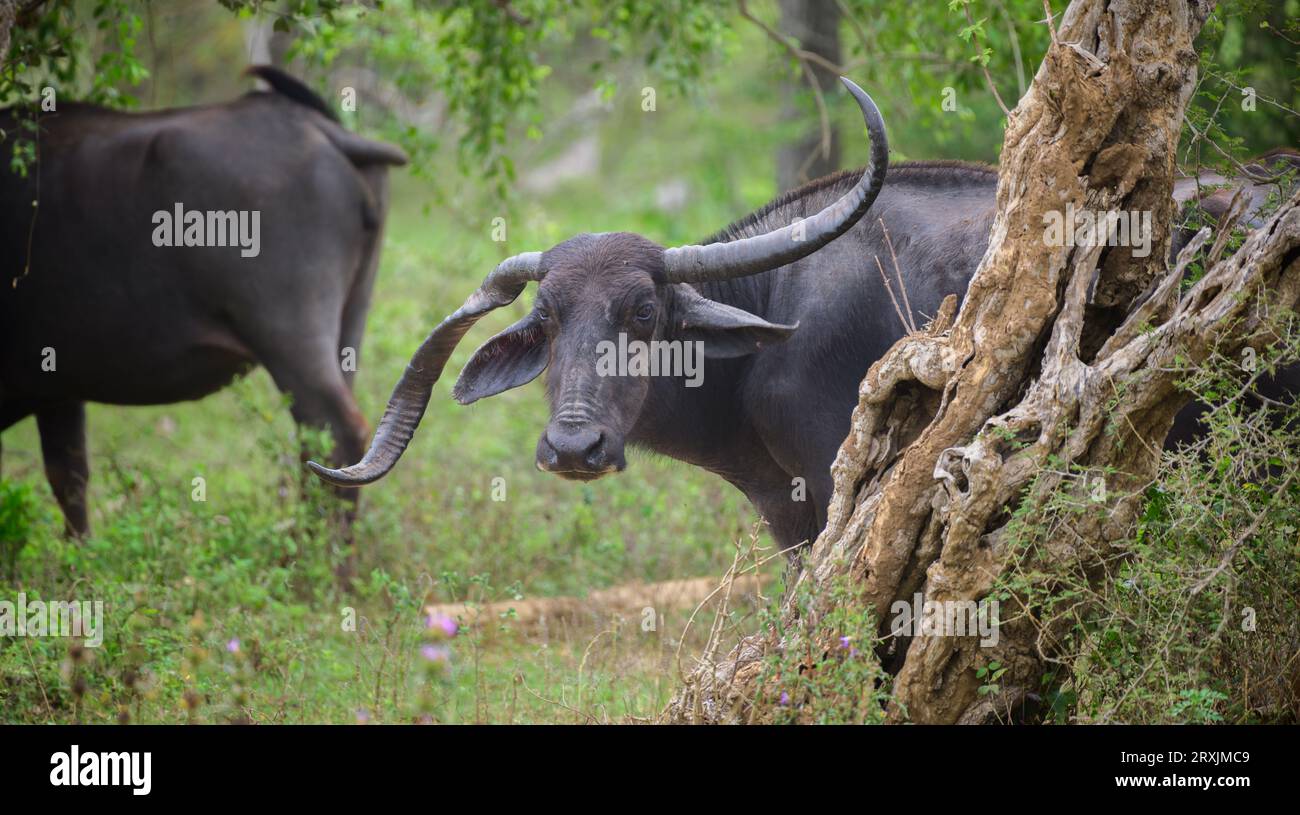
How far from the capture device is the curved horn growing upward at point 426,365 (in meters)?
5.90

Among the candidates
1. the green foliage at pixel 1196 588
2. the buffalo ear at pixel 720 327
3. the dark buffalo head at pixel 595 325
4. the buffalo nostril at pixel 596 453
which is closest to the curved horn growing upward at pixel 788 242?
the dark buffalo head at pixel 595 325

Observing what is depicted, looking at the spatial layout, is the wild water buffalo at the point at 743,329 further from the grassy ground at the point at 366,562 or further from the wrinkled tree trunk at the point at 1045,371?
the wrinkled tree trunk at the point at 1045,371

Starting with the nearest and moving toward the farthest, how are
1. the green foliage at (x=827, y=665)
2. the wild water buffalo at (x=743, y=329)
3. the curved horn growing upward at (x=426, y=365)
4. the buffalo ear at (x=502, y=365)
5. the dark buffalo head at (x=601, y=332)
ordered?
the green foliage at (x=827, y=665)
the dark buffalo head at (x=601, y=332)
the wild water buffalo at (x=743, y=329)
the curved horn growing upward at (x=426, y=365)
the buffalo ear at (x=502, y=365)

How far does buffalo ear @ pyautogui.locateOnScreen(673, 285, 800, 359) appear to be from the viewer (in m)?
5.61

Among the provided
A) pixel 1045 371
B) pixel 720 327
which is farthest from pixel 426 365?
pixel 1045 371

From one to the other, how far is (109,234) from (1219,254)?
6280mm

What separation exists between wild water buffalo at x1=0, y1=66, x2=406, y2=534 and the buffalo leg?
45 centimetres

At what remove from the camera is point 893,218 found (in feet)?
19.3

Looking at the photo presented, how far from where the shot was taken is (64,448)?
344 inches

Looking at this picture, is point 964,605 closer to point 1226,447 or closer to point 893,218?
point 1226,447

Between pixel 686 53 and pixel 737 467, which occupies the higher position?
pixel 686 53

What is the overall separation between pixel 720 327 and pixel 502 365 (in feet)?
3.66

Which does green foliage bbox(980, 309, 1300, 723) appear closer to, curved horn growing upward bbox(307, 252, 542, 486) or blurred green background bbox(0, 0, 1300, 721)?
blurred green background bbox(0, 0, 1300, 721)
